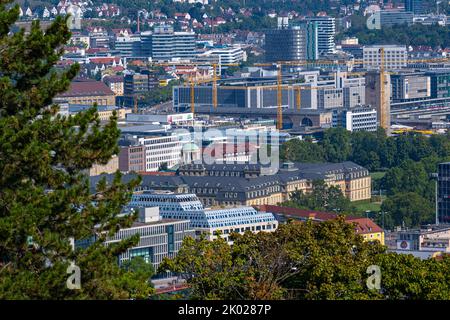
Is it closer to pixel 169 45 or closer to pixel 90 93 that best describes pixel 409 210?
pixel 90 93

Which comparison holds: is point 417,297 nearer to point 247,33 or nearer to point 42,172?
point 42,172

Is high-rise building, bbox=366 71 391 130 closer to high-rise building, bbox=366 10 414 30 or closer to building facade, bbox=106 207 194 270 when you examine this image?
building facade, bbox=106 207 194 270

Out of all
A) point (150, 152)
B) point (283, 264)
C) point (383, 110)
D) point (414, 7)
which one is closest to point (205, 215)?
point (150, 152)

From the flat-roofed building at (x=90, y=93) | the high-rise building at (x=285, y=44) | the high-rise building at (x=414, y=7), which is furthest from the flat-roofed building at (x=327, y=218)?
the high-rise building at (x=414, y=7)

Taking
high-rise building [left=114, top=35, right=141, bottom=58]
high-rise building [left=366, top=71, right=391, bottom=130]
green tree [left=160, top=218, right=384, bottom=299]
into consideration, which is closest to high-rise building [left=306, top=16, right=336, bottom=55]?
high-rise building [left=114, top=35, right=141, bottom=58]

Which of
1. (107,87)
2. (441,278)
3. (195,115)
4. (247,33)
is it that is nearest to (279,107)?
(195,115)
